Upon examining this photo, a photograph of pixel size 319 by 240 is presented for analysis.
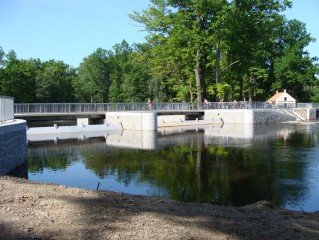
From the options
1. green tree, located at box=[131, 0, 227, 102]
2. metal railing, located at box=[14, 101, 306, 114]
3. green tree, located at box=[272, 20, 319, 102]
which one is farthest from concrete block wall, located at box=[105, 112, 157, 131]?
green tree, located at box=[272, 20, 319, 102]

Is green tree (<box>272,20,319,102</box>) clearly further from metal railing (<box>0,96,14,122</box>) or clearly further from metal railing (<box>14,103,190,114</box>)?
metal railing (<box>0,96,14,122</box>)

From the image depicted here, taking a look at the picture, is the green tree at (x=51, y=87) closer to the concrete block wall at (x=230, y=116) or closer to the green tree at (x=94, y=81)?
the green tree at (x=94, y=81)

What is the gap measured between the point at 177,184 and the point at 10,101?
946 centimetres

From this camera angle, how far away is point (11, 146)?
16.1m

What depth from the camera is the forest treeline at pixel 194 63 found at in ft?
161

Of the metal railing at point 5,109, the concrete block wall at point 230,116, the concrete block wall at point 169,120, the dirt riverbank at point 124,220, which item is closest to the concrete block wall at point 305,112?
the concrete block wall at point 230,116

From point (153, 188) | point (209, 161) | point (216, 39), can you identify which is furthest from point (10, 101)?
point (216, 39)

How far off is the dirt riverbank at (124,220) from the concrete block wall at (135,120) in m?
28.3

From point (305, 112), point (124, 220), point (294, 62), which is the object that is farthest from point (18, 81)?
point (124, 220)

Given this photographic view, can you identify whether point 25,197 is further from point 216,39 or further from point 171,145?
point 216,39

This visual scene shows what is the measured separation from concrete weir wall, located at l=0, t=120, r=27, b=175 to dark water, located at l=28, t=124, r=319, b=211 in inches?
31.8

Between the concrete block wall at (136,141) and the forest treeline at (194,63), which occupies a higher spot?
the forest treeline at (194,63)

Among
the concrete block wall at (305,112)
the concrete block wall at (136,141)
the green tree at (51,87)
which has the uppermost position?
the green tree at (51,87)

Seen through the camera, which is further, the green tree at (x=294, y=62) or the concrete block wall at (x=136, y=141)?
the green tree at (x=294, y=62)
